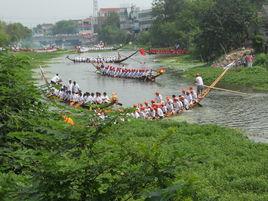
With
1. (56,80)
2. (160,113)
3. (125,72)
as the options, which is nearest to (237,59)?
(125,72)

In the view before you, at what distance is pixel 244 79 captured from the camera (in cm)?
3303

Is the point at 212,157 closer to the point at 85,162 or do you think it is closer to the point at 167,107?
the point at 85,162

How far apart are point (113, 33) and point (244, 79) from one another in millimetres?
111014

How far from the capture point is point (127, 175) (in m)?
4.37

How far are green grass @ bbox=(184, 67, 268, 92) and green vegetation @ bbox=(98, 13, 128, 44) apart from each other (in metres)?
99.6

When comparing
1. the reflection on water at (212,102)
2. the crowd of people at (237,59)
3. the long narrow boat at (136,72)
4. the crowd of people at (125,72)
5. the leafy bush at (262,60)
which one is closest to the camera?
the reflection on water at (212,102)

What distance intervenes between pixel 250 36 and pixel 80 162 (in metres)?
45.1

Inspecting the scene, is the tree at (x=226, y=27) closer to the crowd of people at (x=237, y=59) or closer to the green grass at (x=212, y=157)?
the crowd of people at (x=237, y=59)

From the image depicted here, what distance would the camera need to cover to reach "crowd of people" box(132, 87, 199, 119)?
2083 cm

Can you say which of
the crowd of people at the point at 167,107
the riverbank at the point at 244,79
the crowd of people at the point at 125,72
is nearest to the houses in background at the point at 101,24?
the crowd of people at the point at 125,72

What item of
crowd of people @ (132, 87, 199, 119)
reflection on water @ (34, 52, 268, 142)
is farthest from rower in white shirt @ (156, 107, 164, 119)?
reflection on water @ (34, 52, 268, 142)

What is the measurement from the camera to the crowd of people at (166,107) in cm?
2083

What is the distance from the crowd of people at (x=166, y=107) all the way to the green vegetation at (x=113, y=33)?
112 metres

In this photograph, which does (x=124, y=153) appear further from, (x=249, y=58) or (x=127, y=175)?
(x=249, y=58)
